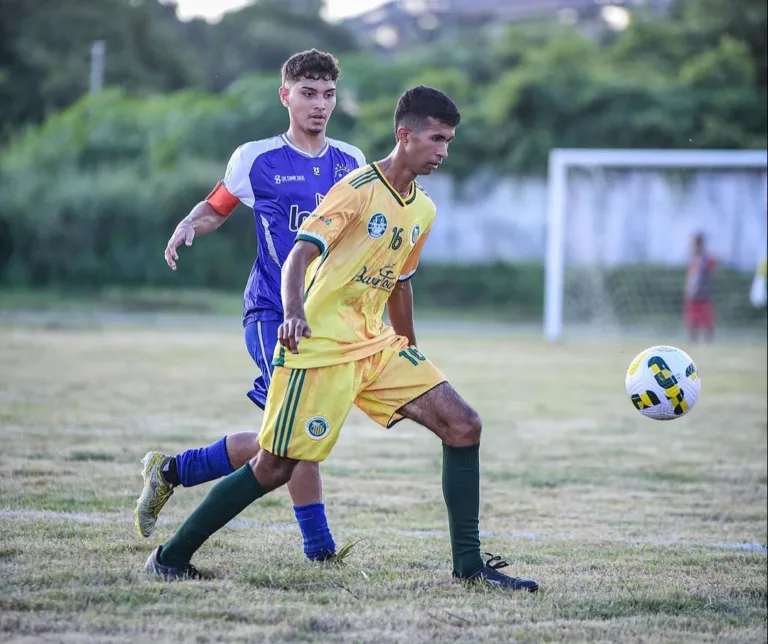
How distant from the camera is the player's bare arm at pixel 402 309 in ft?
16.8

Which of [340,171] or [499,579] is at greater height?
[340,171]

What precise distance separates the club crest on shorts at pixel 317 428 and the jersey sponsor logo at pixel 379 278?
582 millimetres

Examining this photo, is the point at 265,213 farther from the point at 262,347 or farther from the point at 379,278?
the point at 379,278

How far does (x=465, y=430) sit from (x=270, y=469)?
0.81 metres

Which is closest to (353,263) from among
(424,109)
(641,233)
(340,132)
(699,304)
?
(424,109)

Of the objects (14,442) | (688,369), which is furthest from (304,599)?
(14,442)

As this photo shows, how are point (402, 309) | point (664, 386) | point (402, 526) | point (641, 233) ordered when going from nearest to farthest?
point (402, 309) → point (664, 386) → point (402, 526) → point (641, 233)

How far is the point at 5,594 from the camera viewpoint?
425cm

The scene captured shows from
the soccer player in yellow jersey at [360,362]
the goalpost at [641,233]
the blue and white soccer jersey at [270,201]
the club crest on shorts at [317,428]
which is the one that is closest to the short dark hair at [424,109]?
the soccer player in yellow jersey at [360,362]

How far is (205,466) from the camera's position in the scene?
5258 millimetres

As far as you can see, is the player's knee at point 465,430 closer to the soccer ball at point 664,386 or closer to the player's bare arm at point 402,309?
the player's bare arm at point 402,309

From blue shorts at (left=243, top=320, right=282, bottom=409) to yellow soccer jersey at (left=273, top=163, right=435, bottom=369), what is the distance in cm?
51

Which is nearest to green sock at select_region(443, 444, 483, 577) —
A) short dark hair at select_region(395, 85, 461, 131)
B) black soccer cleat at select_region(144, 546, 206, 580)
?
black soccer cleat at select_region(144, 546, 206, 580)

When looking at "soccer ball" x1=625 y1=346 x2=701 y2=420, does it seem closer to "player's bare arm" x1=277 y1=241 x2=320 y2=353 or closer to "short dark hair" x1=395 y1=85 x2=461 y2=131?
"short dark hair" x1=395 y1=85 x2=461 y2=131
